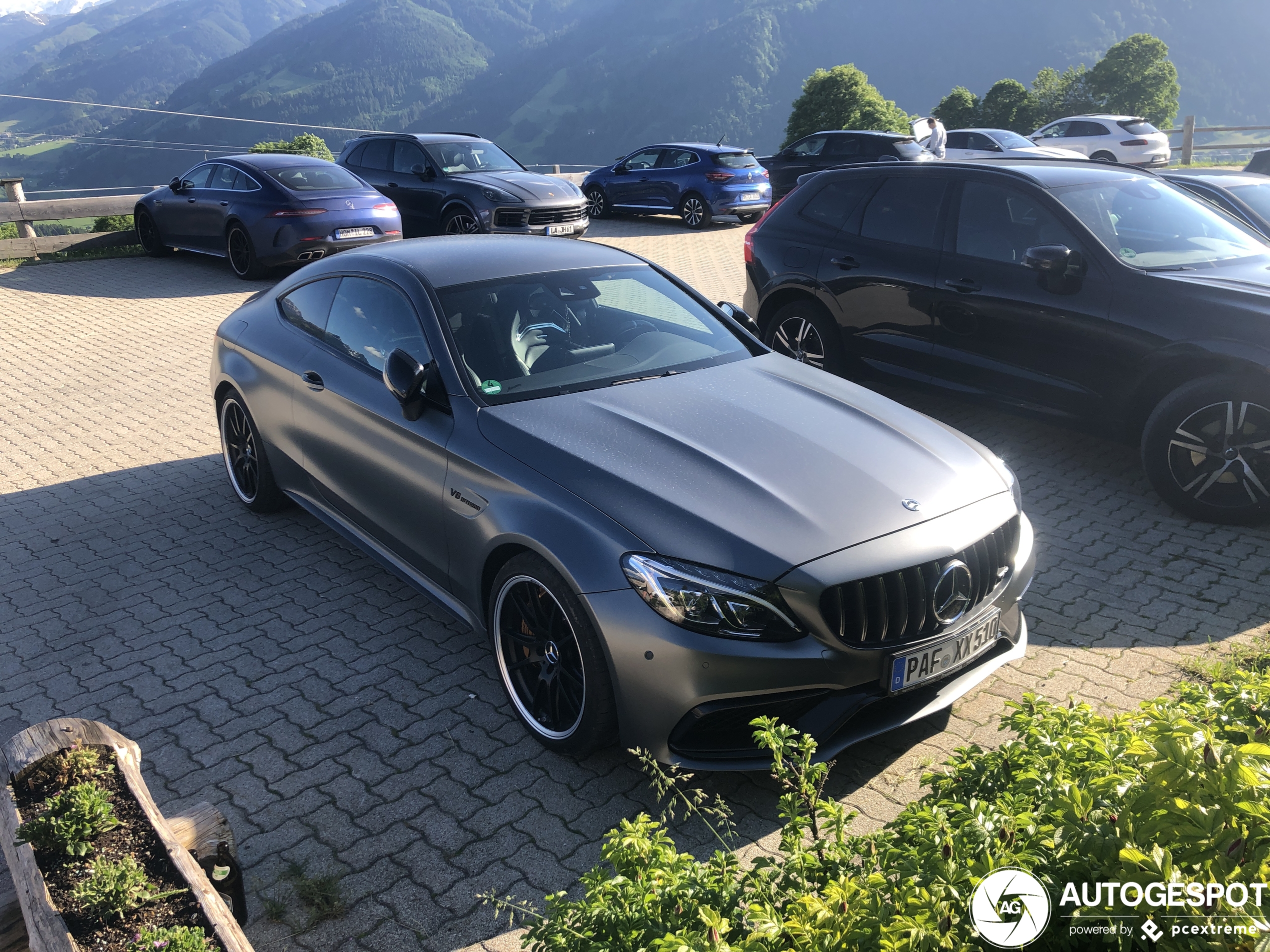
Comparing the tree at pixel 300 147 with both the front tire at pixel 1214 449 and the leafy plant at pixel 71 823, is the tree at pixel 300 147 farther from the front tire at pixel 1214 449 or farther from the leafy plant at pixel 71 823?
the leafy plant at pixel 71 823

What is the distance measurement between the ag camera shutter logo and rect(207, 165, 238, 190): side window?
14683 mm

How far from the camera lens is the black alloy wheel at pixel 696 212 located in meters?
19.1

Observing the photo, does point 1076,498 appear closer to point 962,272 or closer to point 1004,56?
point 962,272

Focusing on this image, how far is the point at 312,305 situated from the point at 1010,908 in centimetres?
481

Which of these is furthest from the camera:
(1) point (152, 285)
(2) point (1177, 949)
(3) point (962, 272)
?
(1) point (152, 285)

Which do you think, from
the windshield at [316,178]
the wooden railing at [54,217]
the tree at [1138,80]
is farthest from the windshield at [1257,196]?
the tree at [1138,80]

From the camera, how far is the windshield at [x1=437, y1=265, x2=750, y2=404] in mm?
4289

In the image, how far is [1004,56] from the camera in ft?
499

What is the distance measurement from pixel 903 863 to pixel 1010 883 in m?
0.22

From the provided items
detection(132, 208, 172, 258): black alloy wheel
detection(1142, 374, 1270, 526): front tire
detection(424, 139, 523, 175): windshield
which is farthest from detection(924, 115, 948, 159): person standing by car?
detection(1142, 374, 1270, 526): front tire

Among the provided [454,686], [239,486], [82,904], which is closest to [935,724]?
[454,686]

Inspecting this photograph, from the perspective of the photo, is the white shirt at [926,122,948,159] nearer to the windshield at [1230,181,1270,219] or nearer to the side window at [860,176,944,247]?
the windshield at [1230,181,1270,219]

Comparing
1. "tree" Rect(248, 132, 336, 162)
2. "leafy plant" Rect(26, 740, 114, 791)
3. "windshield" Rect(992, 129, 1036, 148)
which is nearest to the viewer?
"leafy plant" Rect(26, 740, 114, 791)

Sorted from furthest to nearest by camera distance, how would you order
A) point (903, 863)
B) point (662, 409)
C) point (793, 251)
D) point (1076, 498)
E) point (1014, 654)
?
1. point (793, 251)
2. point (1076, 498)
3. point (662, 409)
4. point (1014, 654)
5. point (903, 863)
